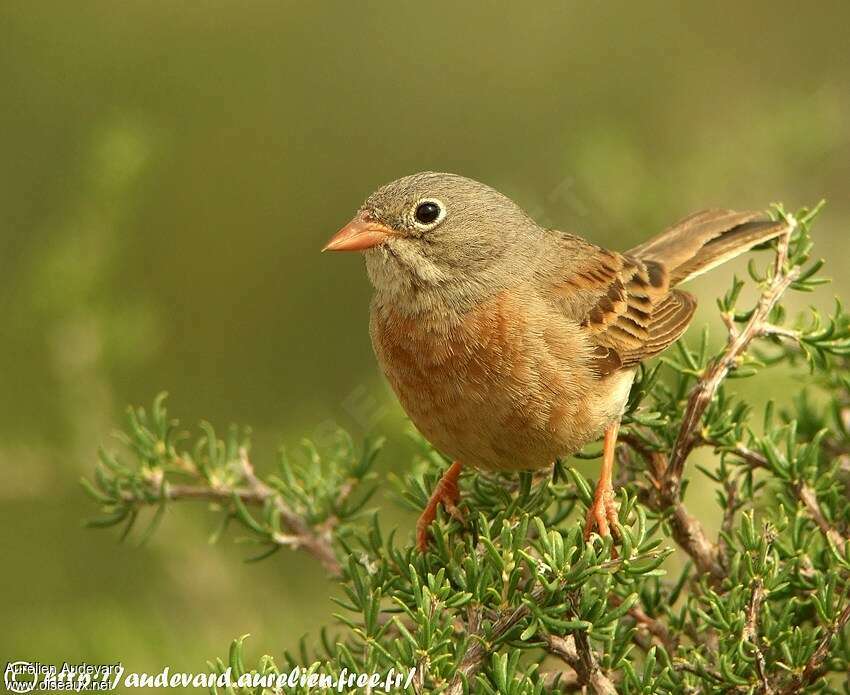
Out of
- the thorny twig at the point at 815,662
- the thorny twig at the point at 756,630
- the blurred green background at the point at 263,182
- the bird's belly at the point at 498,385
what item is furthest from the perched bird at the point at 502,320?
the thorny twig at the point at 815,662

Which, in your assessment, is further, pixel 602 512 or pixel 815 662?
pixel 602 512

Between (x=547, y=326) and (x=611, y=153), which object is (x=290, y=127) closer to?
(x=611, y=153)

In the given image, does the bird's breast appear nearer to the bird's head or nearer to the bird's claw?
→ the bird's head

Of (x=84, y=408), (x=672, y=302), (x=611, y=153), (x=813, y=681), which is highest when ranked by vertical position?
(x=611, y=153)

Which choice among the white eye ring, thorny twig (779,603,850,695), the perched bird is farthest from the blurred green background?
thorny twig (779,603,850,695)

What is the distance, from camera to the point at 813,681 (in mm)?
3262

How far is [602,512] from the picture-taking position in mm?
4246

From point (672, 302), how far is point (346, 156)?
3.72 metres

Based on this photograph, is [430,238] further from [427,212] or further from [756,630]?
[756,630]

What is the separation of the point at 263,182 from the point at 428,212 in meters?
3.92

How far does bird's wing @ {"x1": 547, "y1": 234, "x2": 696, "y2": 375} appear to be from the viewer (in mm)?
5102

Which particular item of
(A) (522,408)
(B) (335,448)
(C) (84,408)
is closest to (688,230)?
(A) (522,408)

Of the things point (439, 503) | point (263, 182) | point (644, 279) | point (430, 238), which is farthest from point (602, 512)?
point (263, 182)

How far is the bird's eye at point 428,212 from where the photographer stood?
16.6ft
